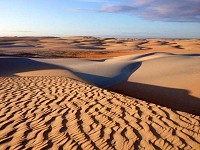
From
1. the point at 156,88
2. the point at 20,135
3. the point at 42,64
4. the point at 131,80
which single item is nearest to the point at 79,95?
the point at 20,135

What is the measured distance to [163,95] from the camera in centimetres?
1121

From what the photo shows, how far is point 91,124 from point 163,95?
6073 mm

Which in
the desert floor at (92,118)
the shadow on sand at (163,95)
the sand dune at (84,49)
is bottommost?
the sand dune at (84,49)

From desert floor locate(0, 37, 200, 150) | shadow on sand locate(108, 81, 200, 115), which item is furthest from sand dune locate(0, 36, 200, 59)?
desert floor locate(0, 37, 200, 150)

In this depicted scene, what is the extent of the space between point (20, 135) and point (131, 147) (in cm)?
216

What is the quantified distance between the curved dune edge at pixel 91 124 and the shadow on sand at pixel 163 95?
2523mm

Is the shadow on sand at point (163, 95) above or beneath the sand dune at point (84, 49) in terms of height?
above

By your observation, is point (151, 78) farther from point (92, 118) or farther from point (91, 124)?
point (91, 124)

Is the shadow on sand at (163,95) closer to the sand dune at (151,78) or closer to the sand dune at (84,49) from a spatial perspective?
the sand dune at (151,78)

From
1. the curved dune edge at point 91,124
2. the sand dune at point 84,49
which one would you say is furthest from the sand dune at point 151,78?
the sand dune at point 84,49

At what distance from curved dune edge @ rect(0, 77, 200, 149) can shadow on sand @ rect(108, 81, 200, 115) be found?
2.52 meters

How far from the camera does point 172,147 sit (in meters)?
4.70

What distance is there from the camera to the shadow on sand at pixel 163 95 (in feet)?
31.5

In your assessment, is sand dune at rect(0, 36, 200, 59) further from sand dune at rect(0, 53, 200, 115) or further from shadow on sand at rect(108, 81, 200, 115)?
shadow on sand at rect(108, 81, 200, 115)
